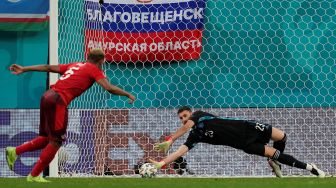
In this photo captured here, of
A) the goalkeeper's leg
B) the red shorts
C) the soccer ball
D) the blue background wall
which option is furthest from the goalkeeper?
the blue background wall

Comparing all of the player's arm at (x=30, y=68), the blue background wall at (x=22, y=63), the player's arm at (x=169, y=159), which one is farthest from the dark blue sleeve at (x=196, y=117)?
the blue background wall at (x=22, y=63)

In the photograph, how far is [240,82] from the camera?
40.6ft

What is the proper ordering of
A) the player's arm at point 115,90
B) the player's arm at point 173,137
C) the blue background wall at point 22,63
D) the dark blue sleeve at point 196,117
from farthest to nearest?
the blue background wall at point 22,63, the dark blue sleeve at point 196,117, the player's arm at point 173,137, the player's arm at point 115,90

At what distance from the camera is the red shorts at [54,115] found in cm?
848

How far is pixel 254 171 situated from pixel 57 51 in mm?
3033

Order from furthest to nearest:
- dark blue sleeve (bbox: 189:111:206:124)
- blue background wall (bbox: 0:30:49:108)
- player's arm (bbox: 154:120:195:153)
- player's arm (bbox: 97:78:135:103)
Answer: blue background wall (bbox: 0:30:49:108)
dark blue sleeve (bbox: 189:111:206:124)
player's arm (bbox: 154:120:195:153)
player's arm (bbox: 97:78:135:103)

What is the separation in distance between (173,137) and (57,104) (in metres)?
1.63

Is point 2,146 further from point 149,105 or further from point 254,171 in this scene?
point 254,171

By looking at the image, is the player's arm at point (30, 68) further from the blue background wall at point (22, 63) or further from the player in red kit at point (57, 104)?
the blue background wall at point (22, 63)

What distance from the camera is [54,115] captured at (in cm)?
849

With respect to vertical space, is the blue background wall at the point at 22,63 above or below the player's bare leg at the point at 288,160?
above

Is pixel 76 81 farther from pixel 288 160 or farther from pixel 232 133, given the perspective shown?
pixel 288 160

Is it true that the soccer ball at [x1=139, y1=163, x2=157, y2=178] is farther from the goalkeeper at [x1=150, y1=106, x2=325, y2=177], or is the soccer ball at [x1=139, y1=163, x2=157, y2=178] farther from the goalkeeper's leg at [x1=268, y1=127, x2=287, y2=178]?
the goalkeeper's leg at [x1=268, y1=127, x2=287, y2=178]

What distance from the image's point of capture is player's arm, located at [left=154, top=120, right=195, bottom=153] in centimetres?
943
